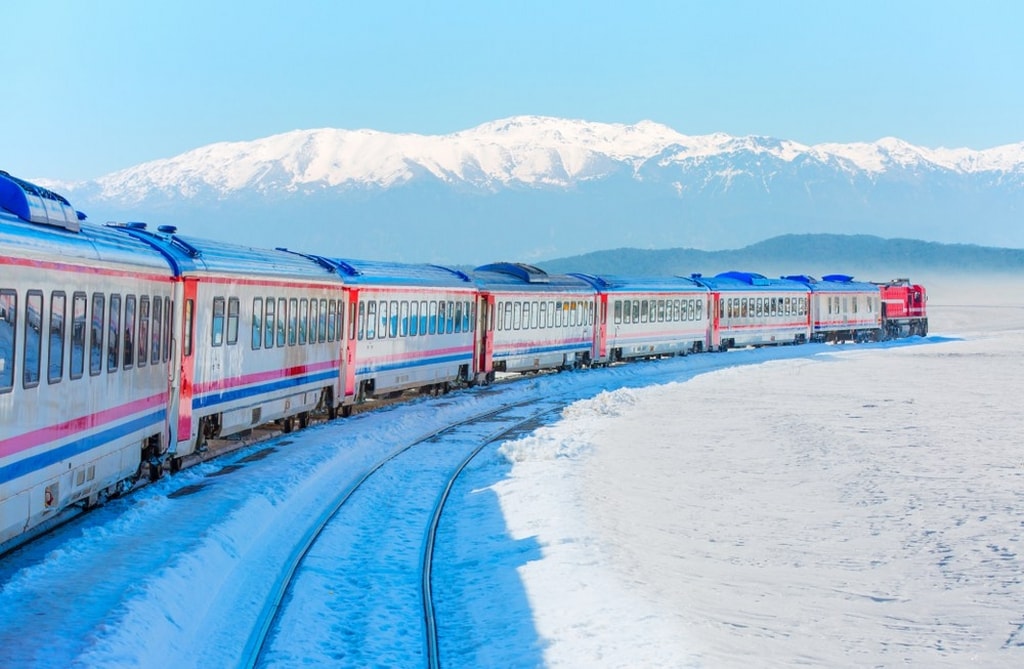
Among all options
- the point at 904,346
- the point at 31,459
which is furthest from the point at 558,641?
the point at 904,346

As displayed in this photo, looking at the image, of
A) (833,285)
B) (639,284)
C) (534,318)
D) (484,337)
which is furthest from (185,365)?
(833,285)

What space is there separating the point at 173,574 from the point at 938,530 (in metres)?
9.56

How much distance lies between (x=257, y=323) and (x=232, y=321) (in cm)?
129

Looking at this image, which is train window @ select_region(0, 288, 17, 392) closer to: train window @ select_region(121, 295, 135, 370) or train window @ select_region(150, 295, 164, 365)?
train window @ select_region(121, 295, 135, 370)

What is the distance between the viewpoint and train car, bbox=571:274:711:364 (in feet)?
155

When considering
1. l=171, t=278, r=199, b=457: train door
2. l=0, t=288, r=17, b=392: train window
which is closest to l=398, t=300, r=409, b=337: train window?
l=171, t=278, r=199, b=457: train door

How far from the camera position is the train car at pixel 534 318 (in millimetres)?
37875

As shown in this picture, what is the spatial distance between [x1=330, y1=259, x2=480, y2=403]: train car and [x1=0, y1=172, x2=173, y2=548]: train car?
11.1 meters

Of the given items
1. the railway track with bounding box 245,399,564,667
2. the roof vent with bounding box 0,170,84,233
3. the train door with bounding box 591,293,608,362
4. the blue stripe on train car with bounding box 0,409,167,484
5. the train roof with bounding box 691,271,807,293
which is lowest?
the railway track with bounding box 245,399,564,667

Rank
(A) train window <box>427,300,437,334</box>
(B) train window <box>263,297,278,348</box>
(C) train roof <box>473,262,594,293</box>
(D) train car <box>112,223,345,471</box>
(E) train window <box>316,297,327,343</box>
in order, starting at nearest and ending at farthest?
1. (D) train car <box>112,223,345,471</box>
2. (B) train window <box>263,297,278,348</box>
3. (E) train window <box>316,297,327,343</box>
4. (A) train window <box>427,300,437,334</box>
5. (C) train roof <box>473,262,594,293</box>

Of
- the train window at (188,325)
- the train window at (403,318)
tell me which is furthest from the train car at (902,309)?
the train window at (188,325)

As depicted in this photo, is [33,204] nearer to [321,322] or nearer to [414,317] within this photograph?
[321,322]

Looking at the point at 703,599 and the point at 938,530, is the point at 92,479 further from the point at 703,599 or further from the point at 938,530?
the point at 938,530

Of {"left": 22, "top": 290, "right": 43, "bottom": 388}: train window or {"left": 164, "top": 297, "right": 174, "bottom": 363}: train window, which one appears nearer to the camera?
{"left": 22, "top": 290, "right": 43, "bottom": 388}: train window
